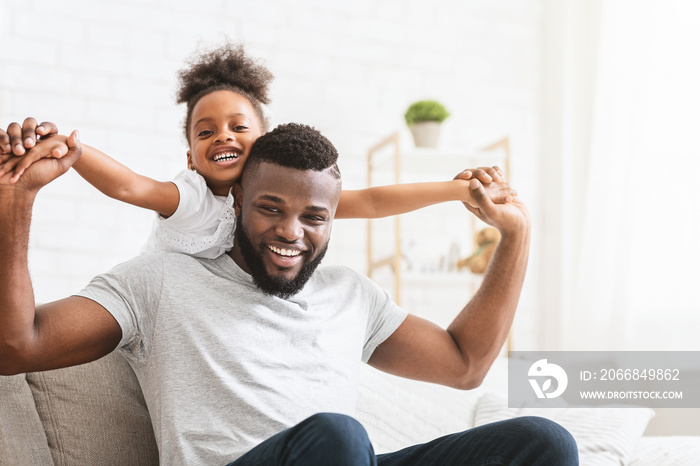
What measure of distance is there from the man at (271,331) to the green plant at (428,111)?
1.62 m

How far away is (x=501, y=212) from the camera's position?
165 cm

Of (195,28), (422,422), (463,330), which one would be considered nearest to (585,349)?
(422,422)

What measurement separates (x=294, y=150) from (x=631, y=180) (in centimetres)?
203

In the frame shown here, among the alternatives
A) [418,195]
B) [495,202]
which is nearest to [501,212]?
[495,202]

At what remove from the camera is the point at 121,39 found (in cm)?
315

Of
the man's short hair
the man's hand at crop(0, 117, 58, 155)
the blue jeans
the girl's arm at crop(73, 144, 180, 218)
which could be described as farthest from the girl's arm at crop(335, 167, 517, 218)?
the man's hand at crop(0, 117, 58, 155)

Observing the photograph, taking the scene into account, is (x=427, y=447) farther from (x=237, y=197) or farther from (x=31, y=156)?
(x=31, y=156)

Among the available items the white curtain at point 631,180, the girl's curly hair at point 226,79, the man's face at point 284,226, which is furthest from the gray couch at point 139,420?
the white curtain at point 631,180

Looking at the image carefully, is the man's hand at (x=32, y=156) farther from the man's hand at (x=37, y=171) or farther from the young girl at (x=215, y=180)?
the young girl at (x=215, y=180)

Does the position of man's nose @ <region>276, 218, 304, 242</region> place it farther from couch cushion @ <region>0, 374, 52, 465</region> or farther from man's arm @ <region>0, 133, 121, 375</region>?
couch cushion @ <region>0, 374, 52, 465</region>

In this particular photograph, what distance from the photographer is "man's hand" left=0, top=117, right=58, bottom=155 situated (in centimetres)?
119

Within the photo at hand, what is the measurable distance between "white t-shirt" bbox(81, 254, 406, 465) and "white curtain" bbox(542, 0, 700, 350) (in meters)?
1.82

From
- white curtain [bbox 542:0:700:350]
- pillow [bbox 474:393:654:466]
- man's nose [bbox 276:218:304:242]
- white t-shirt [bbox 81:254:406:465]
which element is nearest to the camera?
white t-shirt [bbox 81:254:406:465]

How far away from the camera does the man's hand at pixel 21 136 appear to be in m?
1.19
